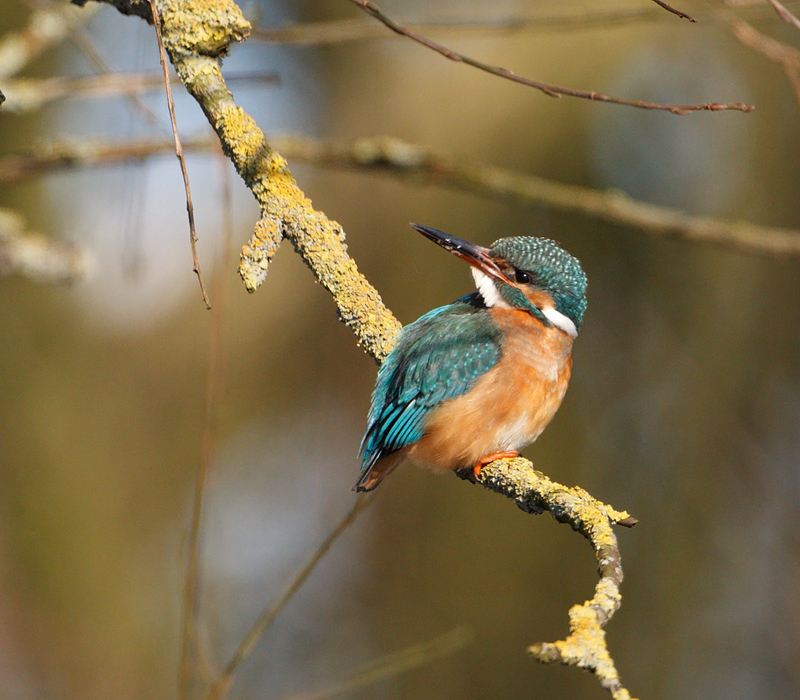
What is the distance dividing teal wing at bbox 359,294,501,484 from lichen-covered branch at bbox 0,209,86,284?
1510 mm

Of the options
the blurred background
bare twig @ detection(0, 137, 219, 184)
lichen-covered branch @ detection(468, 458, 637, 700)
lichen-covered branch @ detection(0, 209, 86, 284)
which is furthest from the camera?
the blurred background

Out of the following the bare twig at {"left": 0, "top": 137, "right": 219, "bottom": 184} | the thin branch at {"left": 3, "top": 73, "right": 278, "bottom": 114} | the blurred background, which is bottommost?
the blurred background

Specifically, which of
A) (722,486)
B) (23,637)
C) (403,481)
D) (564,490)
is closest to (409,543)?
(403,481)

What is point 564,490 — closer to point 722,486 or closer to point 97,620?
point 722,486

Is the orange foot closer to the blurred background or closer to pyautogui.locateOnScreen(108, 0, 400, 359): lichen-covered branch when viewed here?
pyautogui.locateOnScreen(108, 0, 400, 359): lichen-covered branch

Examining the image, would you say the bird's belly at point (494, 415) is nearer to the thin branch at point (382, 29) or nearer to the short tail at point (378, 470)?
the short tail at point (378, 470)

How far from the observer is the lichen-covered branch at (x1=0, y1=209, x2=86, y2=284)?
10.4ft

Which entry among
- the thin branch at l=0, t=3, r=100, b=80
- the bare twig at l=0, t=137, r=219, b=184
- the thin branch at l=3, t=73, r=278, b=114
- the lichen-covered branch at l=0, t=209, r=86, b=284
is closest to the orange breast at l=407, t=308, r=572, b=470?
the bare twig at l=0, t=137, r=219, b=184

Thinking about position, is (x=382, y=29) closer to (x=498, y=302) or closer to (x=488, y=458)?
(x=498, y=302)

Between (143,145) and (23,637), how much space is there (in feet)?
13.2

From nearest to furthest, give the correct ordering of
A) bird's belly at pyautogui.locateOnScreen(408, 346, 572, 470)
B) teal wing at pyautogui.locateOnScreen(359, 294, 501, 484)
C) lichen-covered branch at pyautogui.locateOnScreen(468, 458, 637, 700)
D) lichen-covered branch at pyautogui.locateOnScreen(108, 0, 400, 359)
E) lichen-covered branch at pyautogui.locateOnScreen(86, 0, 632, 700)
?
lichen-covered branch at pyautogui.locateOnScreen(468, 458, 637, 700) < lichen-covered branch at pyautogui.locateOnScreen(86, 0, 632, 700) < lichen-covered branch at pyautogui.locateOnScreen(108, 0, 400, 359) < bird's belly at pyautogui.locateOnScreen(408, 346, 572, 470) < teal wing at pyautogui.locateOnScreen(359, 294, 501, 484)

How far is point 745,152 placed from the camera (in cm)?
455

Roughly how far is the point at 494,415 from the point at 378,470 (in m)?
0.46

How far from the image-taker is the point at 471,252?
9.41ft
